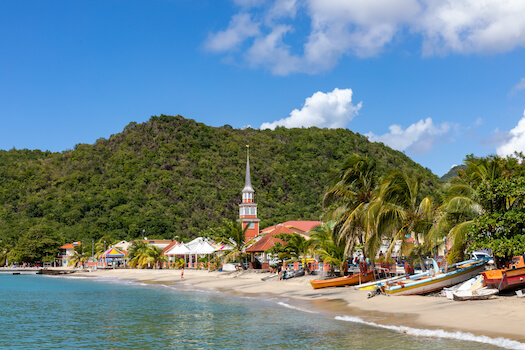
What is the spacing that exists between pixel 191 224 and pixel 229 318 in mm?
95374

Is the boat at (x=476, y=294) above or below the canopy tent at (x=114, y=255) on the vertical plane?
below

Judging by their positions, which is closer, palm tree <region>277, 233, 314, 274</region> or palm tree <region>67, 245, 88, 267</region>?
palm tree <region>277, 233, 314, 274</region>

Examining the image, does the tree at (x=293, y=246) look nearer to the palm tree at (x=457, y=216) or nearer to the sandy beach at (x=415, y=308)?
the sandy beach at (x=415, y=308)

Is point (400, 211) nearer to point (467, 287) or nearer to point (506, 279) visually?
→ point (467, 287)

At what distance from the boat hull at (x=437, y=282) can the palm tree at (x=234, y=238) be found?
2864cm

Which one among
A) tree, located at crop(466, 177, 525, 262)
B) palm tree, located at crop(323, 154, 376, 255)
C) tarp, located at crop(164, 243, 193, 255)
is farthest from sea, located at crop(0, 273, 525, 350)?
tarp, located at crop(164, 243, 193, 255)

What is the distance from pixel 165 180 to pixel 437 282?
112448mm

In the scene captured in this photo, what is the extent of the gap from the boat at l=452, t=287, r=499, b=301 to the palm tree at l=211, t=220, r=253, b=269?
32800mm

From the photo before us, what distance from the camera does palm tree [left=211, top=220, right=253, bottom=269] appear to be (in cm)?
5153

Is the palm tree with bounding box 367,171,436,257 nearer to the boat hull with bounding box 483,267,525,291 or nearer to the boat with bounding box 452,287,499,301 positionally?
the boat with bounding box 452,287,499,301

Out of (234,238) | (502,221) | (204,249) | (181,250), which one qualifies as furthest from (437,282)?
(181,250)

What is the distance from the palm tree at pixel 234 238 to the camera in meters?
51.5

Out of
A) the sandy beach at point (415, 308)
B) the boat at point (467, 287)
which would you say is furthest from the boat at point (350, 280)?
the boat at point (467, 287)

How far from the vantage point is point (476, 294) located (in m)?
19.6
